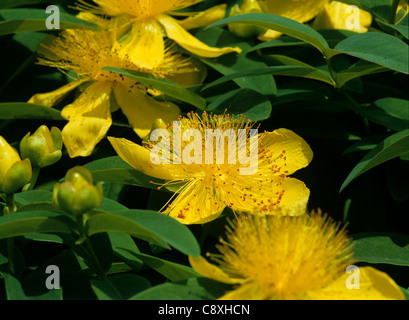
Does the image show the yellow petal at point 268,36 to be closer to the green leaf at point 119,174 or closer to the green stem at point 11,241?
the green leaf at point 119,174

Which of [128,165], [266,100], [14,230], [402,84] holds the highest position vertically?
[402,84]

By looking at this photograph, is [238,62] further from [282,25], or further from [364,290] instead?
[364,290]

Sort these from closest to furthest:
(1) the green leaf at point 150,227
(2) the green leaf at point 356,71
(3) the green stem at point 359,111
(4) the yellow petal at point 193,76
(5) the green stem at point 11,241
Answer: (1) the green leaf at point 150,227
(5) the green stem at point 11,241
(2) the green leaf at point 356,71
(3) the green stem at point 359,111
(4) the yellow petal at point 193,76

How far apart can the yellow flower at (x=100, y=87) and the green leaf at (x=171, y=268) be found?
1.25ft

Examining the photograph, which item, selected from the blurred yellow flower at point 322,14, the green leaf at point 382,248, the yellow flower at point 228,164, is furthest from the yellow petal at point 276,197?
the blurred yellow flower at point 322,14

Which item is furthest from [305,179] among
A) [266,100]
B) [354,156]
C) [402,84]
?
[402,84]

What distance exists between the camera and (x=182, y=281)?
2.70ft

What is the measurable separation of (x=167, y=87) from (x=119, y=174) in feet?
0.69

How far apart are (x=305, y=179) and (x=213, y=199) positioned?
0.30 meters

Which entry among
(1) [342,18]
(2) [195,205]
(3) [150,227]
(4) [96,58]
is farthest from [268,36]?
(3) [150,227]

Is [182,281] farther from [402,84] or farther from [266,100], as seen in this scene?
[402,84]

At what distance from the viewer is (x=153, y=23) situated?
1333 millimetres

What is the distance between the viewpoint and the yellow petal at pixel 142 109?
1220 mm

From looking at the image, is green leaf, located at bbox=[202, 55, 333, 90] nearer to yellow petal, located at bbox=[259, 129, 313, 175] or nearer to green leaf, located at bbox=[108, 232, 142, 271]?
yellow petal, located at bbox=[259, 129, 313, 175]
